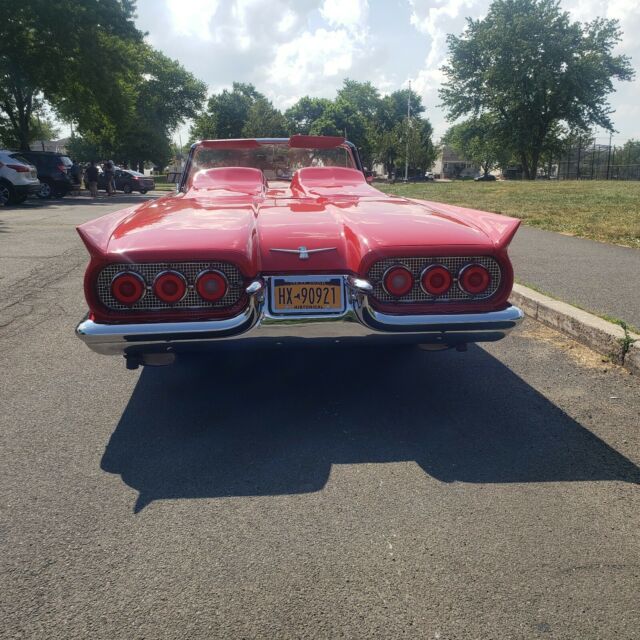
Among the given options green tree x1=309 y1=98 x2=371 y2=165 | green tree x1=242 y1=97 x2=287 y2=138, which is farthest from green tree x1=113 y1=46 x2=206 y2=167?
green tree x1=309 y1=98 x2=371 y2=165

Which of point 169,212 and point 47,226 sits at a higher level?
point 169,212

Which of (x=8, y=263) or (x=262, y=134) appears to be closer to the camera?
(x=8, y=263)

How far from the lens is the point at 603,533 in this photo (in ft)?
7.25

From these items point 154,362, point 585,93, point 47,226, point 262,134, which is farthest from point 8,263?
point 262,134

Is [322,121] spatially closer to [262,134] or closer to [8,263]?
[262,134]

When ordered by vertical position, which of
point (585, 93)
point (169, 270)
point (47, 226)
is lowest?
point (47, 226)

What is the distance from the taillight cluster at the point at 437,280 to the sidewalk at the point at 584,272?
1966 mm

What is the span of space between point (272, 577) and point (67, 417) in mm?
1804

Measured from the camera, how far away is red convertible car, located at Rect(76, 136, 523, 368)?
9.58 feet

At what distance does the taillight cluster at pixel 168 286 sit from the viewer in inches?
115

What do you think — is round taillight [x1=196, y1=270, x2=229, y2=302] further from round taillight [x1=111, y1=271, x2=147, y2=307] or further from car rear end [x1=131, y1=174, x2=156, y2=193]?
car rear end [x1=131, y1=174, x2=156, y2=193]


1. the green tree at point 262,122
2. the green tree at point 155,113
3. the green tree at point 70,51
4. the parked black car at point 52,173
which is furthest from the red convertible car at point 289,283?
the green tree at point 262,122

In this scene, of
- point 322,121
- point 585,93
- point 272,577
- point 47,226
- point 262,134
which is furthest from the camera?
point 322,121

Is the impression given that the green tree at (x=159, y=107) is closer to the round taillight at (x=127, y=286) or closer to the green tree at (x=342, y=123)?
the green tree at (x=342, y=123)
